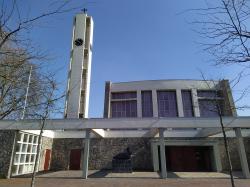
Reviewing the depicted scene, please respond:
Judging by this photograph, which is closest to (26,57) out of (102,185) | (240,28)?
(240,28)

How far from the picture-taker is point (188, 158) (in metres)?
20.5

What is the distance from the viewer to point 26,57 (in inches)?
196

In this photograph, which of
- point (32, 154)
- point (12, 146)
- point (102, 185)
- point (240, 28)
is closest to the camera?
point (240, 28)

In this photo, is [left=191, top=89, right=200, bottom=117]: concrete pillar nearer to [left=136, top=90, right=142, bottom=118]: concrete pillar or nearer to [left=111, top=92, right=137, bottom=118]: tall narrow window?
[left=136, top=90, right=142, bottom=118]: concrete pillar

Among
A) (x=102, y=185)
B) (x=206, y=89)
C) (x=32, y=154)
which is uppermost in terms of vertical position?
(x=206, y=89)

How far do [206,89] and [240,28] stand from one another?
26954 mm

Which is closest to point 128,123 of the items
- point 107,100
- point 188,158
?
point 188,158

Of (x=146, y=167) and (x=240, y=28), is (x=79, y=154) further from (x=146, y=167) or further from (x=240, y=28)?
(x=240, y=28)

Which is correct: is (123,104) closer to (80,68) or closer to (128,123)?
(80,68)

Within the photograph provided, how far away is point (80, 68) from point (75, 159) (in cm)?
1356

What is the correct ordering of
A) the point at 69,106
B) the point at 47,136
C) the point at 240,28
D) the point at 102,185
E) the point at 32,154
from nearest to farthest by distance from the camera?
the point at 240,28
the point at 102,185
the point at 32,154
the point at 47,136
the point at 69,106

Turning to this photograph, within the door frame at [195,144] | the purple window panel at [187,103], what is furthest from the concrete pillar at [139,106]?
the door frame at [195,144]

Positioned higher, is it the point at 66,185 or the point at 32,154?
the point at 32,154

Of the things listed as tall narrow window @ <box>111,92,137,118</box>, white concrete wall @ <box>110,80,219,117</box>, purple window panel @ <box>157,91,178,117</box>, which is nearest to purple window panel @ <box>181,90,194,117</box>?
white concrete wall @ <box>110,80,219,117</box>
